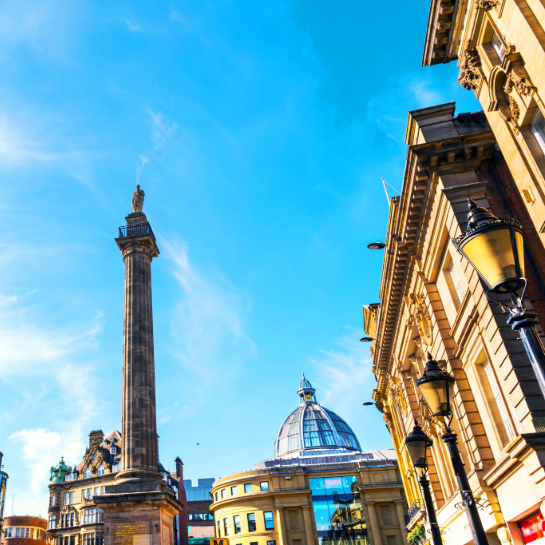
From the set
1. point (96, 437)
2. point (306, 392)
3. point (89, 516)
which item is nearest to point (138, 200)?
point (89, 516)

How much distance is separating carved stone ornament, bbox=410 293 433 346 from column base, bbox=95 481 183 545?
1520cm

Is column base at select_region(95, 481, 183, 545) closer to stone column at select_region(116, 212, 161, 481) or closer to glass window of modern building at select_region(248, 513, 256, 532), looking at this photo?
stone column at select_region(116, 212, 161, 481)

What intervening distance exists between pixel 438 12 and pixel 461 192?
607 cm

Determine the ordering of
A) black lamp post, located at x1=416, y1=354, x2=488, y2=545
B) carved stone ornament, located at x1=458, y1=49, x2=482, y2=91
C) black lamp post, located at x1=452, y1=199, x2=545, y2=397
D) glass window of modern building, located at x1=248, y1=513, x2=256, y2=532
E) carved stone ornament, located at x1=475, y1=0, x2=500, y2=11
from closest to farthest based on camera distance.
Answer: black lamp post, located at x1=452, y1=199, x2=545, y2=397 → black lamp post, located at x1=416, y1=354, x2=488, y2=545 → carved stone ornament, located at x1=475, y1=0, x2=500, y2=11 → carved stone ornament, located at x1=458, y1=49, x2=482, y2=91 → glass window of modern building, located at x1=248, y1=513, x2=256, y2=532

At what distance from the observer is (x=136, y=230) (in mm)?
36781

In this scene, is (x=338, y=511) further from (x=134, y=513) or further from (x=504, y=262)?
(x=504, y=262)

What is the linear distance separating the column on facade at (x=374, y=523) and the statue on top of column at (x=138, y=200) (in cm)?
5232

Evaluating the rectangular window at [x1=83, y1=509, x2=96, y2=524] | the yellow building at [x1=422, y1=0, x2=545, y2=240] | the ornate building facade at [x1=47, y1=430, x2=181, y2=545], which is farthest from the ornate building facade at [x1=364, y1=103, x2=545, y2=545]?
the rectangular window at [x1=83, y1=509, x2=96, y2=524]

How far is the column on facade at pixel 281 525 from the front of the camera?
6925 cm

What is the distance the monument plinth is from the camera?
26.6m

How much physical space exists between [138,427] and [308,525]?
48.1 meters

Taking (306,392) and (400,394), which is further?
(306,392)

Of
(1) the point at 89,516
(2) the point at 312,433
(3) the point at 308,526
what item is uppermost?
(2) the point at 312,433

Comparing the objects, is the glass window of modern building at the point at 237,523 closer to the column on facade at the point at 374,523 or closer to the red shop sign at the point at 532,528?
the column on facade at the point at 374,523
